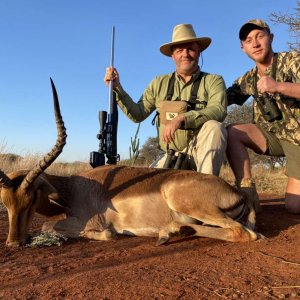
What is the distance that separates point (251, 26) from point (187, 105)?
1.42 meters

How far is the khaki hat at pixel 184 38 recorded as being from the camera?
5.77m

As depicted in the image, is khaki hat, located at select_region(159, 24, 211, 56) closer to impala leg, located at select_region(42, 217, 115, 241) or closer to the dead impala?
the dead impala

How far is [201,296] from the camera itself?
234 centimetres

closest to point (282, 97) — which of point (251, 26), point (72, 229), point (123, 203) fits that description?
point (251, 26)

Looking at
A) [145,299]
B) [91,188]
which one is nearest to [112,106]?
[91,188]

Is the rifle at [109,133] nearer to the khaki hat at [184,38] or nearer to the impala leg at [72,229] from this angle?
the khaki hat at [184,38]

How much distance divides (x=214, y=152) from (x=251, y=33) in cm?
181

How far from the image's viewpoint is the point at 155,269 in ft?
9.65

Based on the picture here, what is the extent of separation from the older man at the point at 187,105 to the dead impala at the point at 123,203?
86 cm

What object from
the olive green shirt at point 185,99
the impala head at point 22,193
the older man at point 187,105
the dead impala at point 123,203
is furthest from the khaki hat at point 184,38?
the impala head at point 22,193

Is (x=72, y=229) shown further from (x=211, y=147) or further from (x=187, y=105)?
(x=187, y=105)

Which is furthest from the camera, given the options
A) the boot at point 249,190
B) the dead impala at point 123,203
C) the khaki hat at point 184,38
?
the khaki hat at point 184,38

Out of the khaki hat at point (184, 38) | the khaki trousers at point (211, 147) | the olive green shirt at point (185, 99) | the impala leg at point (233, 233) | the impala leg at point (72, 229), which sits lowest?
the impala leg at point (72, 229)

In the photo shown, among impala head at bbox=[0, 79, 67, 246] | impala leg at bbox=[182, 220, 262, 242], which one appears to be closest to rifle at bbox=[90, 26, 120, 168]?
impala head at bbox=[0, 79, 67, 246]
